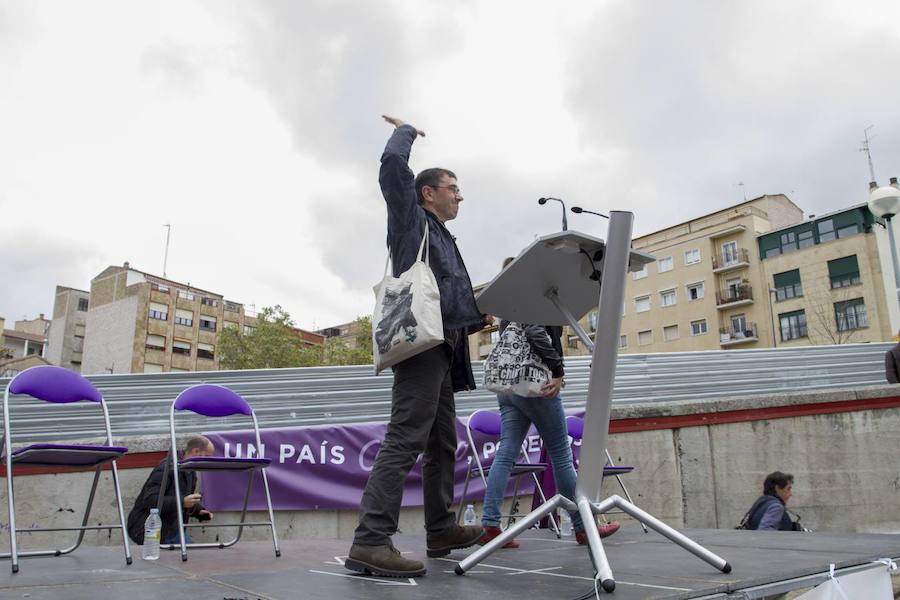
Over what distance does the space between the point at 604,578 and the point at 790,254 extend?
4999 centimetres

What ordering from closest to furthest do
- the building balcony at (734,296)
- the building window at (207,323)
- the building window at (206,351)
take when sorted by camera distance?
the building balcony at (734,296) → the building window at (206,351) → the building window at (207,323)

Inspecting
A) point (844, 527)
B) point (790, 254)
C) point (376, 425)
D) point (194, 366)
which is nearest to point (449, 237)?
point (376, 425)

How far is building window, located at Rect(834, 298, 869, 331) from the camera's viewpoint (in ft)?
137

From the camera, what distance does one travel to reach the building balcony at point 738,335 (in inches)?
1903

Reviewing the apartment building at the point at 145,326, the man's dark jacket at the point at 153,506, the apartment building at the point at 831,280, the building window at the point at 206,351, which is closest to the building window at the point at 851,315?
the apartment building at the point at 831,280

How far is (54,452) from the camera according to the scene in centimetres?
326

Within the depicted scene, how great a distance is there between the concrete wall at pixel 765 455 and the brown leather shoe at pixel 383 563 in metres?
4.30

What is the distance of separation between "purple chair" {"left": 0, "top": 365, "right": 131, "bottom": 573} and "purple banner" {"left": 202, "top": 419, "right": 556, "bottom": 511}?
1.57m

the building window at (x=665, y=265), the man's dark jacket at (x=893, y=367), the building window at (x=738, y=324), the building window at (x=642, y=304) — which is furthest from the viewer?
the building window at (x=642, y=304)

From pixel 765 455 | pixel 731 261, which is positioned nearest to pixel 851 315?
pixel 731 261

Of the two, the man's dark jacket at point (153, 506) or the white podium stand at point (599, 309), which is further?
the man's dark jacket at point (153, 506)

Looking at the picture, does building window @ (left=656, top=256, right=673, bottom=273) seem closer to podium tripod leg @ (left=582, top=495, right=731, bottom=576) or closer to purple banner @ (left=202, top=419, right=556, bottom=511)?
purple banner @ (left=202, top=419, right=556, bottom=511)

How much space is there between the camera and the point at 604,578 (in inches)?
82.1

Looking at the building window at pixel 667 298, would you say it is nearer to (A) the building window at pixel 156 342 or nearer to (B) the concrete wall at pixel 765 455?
(A) the building window at pixel 156 342
